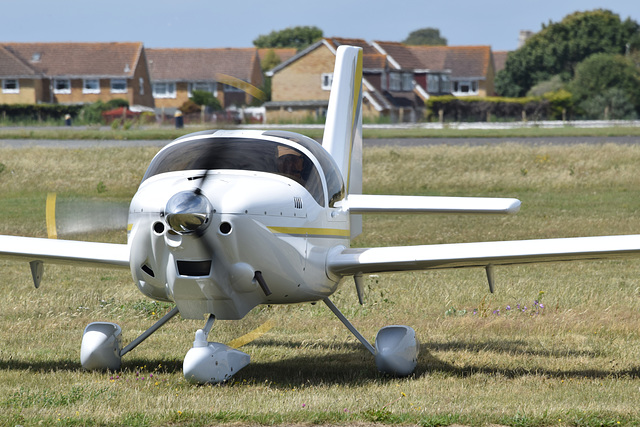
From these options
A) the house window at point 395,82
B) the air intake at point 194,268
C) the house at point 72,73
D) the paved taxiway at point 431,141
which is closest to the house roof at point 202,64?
the house at point 72,73

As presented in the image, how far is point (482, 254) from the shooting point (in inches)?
314

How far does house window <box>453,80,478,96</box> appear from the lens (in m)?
94.1

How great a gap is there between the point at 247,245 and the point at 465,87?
90.4m

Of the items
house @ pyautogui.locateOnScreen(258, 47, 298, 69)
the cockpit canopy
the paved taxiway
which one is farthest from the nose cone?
house @ pyautogui.locateOnScreen(258, 47, 298, 69)

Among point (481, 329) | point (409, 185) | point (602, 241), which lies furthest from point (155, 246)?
point (409, 185)

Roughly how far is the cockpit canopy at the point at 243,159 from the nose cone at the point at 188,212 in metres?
0.63

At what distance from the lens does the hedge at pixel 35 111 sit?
67.2 meters

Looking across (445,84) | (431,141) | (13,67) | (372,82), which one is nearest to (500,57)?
(445,84)

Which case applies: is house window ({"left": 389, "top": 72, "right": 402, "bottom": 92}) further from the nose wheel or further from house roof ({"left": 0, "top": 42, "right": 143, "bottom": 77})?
the nose wheel

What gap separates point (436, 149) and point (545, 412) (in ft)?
80.4

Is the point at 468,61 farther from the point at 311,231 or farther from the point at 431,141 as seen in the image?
the point at 311,231

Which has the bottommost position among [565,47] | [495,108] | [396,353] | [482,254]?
[396,353]

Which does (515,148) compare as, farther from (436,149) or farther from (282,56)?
(282,56)

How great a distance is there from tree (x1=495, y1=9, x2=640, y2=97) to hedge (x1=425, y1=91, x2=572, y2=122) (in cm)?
2221
